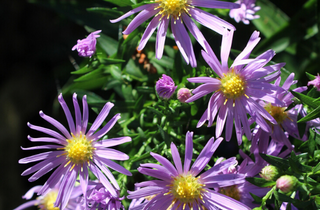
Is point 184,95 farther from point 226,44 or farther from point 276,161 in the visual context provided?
point 276,161

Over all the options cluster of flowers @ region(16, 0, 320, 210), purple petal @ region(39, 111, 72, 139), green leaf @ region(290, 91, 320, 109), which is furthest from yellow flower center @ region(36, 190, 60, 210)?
green leaf @ region(290, 91, 320, 109)

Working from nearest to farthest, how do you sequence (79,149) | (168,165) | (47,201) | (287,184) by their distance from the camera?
(287,184) → (168,165) → (79,149) → (47,201)

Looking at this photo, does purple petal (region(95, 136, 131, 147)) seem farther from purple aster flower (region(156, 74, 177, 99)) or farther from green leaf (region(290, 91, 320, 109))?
green leaf (region(290, 91, 320, 109))

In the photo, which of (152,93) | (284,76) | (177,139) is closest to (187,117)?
(177,139)

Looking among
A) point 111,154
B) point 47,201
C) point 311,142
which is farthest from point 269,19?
point 47,201

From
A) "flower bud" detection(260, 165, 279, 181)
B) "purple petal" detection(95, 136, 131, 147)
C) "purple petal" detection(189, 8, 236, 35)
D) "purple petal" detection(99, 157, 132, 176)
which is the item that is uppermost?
"purple petal" detection(189, 8, 236, 35)

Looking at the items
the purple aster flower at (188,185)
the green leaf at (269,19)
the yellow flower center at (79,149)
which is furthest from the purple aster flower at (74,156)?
the green leaf at (269,19)
